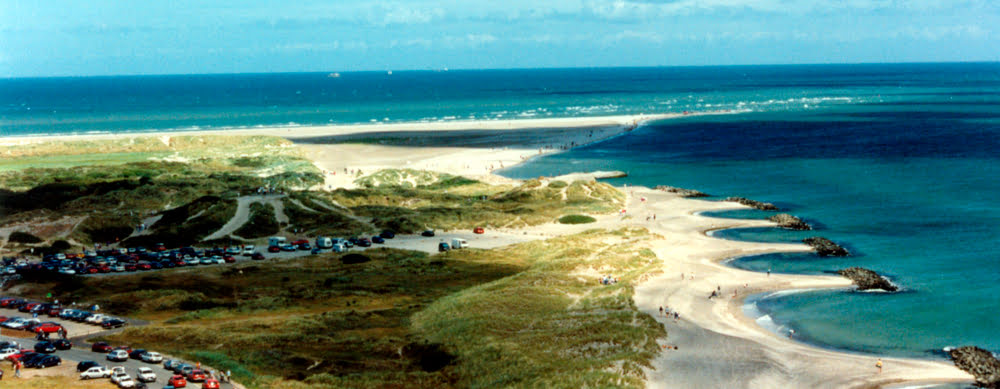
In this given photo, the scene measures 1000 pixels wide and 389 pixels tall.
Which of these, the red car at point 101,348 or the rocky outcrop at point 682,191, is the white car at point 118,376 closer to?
the red car at point 101,348

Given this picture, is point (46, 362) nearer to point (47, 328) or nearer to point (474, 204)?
point (47, 328)

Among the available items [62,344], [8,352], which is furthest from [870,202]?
[8,352]

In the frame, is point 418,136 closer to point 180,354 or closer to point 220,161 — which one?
point 220,161

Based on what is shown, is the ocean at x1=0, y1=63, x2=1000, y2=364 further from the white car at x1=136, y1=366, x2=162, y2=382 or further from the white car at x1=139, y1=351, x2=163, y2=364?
the white car at x1=139, y1=351, x2=163, y2=364

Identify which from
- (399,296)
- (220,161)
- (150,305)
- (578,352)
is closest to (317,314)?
(399,296)

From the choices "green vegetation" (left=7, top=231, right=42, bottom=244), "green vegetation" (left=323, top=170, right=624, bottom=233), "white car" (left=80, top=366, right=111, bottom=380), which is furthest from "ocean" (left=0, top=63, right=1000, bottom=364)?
"green vegetation" (left=7, top=231, right=42, bottom=244)

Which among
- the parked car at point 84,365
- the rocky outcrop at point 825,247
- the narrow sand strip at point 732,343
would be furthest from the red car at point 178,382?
the rocky outcrop at point 825,247
